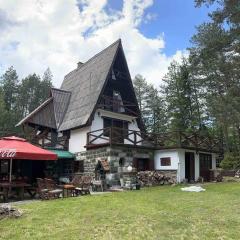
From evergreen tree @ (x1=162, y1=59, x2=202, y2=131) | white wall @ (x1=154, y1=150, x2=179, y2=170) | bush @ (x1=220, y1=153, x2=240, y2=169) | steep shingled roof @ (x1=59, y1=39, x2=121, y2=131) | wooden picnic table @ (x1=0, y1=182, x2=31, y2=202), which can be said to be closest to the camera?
wooden picnic table @ (x1=0, y1=182, x2=31, y2=202)

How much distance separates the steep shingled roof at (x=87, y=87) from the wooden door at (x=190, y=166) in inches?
257

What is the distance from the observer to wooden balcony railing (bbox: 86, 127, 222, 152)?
21.2m

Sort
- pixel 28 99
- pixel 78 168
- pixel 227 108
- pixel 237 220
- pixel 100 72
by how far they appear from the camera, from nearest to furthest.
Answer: pixel 237 220
pixel 78 168
pixel 100 72
pixel 227 108
pixel 28 99

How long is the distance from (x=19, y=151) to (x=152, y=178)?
8.72m

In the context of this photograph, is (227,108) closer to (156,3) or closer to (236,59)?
(236,59)

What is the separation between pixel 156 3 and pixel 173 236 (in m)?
11.6

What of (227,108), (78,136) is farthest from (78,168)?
(227,108)

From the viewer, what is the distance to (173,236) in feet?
23.2

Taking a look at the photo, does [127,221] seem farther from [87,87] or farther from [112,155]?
[87,87]

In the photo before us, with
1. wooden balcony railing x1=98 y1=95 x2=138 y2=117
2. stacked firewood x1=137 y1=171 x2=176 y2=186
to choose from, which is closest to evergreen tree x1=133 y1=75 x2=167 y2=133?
wooden balcony railing x1=98 y1=95 x2=138 y2=117

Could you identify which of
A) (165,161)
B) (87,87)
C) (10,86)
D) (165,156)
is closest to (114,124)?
(87,87)

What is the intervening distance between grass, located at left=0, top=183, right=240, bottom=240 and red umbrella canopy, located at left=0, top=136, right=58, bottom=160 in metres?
2.75

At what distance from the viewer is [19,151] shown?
13.3 m

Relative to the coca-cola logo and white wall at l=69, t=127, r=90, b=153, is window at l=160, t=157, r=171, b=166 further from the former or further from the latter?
the coca-cola logo
